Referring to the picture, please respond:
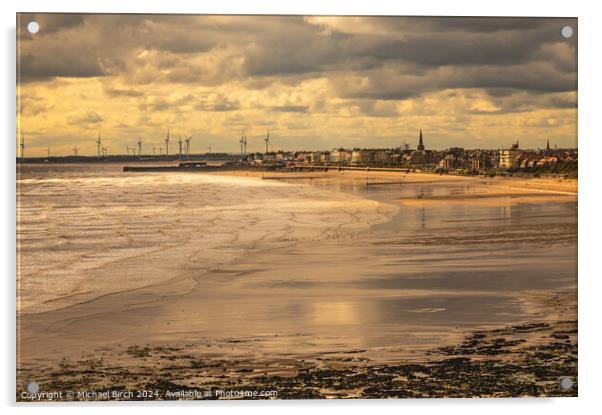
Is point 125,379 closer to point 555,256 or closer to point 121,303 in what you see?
point 121,303

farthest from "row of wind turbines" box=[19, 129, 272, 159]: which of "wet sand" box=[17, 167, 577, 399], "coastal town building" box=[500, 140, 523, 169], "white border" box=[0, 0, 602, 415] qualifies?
"coastal town building" box=[500, 140, 523, 169]

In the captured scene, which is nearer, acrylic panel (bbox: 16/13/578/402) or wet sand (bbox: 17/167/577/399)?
wet sand (bbox: 17/167/577/399)

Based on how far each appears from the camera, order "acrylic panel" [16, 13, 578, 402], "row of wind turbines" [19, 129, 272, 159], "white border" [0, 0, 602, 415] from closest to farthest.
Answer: "white border" [0, 0, 602, 415] → "acrylic panel" [16, 13, 578, 402] → "row of wind turbines" [19, 129, 272, 159]

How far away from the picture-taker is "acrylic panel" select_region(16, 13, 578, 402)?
9.70 m

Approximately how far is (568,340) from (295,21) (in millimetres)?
4042

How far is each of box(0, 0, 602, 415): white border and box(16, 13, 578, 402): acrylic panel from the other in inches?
4.1

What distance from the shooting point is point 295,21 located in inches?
420

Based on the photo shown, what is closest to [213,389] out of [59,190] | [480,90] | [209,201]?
[59,190]

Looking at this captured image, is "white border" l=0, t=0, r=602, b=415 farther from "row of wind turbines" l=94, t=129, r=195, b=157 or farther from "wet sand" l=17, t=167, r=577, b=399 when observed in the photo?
"row of wind turbines" l=94, t=129, r=195, b=157
